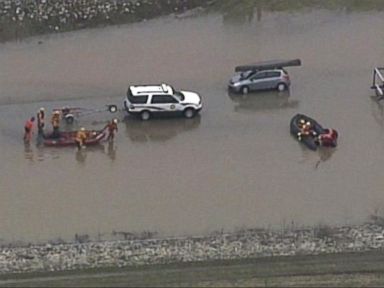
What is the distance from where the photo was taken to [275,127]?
115 ft

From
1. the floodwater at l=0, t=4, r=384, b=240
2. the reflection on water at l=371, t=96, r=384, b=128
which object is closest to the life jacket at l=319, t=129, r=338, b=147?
the floodwater at l=0, t=4, r=384, b=240

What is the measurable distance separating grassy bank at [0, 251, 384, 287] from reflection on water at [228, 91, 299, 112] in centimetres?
1247

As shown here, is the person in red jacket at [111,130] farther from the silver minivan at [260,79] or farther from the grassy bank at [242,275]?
the grassy bank at [242,275]

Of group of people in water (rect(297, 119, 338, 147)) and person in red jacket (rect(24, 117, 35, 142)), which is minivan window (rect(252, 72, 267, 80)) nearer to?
group of people in water (rect(297, 119, 338, 147))

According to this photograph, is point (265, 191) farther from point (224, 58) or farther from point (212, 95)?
point (224, 58)

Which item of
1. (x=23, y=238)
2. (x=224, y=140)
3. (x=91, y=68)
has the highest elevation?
(x=91, y=68)

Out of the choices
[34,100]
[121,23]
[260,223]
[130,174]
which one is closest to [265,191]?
[260,223]

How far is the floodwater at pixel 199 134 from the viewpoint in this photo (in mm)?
28750

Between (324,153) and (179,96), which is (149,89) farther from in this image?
(324,153)

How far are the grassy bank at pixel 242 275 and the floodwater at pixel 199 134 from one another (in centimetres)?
291

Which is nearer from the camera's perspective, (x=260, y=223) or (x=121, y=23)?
(x=260, y=223)

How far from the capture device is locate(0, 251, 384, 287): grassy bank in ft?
76.5

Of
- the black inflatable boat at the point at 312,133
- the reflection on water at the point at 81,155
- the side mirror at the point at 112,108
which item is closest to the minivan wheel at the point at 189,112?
the side mirror at the point at 112,108

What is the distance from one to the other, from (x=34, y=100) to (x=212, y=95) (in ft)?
21.3
